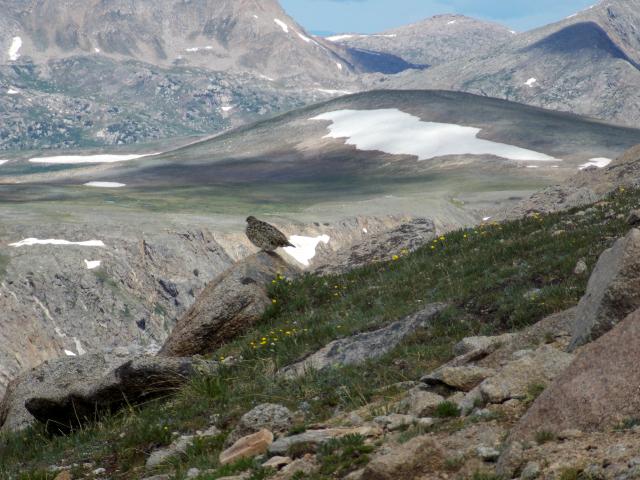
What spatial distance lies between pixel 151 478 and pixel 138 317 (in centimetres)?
6631

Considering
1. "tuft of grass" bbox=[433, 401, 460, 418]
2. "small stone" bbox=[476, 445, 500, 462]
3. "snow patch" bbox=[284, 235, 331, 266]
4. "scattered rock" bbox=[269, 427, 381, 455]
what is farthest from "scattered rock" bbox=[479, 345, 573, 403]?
"snow patch" bbox=[284, 235, 331, 266]

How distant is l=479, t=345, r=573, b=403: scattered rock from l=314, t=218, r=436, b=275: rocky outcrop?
15.3m

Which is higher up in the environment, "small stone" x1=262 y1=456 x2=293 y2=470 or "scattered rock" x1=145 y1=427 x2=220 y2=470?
"small stone" x1=262 y1=456 x2=293 y2=470

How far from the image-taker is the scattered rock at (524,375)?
1052cm

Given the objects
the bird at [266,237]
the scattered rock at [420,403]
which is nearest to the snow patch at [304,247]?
the bird at [266,237]

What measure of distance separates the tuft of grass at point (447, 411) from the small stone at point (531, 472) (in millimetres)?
2828

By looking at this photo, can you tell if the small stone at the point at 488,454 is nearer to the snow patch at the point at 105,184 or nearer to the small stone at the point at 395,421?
the small stone at the point at 395,421

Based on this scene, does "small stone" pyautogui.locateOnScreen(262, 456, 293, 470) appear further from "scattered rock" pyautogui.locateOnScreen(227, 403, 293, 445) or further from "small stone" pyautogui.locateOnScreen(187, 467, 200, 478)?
"scattered rock" pyautogui.locateOnScreen(227, 403, 293, 445)

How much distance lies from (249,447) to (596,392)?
4760mm

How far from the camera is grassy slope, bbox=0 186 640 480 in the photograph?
14.2 metres

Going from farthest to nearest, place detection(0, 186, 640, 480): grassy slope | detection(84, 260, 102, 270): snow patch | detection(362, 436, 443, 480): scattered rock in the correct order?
detection(84, 260, 102, 270): snow patch
detection(0, 186, 640, 480): grassy slope
detection(362, 436, 443, 480): scattered rock

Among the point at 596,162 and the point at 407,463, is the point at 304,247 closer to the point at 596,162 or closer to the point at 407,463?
the point at 407,463

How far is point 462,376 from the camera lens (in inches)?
481

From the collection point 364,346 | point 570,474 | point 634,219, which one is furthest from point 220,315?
point 570,474
